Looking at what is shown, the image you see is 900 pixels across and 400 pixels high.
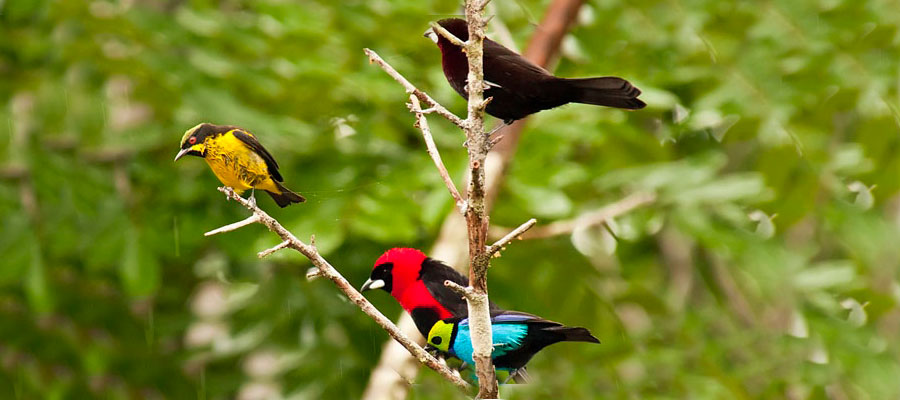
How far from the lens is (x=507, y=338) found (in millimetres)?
1065

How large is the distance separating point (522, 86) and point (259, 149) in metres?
0.34

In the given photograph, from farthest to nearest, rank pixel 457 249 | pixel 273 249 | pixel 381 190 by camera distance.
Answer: pixel 381 190
pixel 457 249
pixel 273 249

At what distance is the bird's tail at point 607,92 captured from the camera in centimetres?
101

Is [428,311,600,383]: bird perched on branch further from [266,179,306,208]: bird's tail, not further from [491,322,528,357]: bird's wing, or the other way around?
[266,179,306,208]: bird's tail

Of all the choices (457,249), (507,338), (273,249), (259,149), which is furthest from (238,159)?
(457,249)

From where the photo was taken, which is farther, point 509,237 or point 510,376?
point 510,376

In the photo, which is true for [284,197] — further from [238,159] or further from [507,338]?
[507,338]

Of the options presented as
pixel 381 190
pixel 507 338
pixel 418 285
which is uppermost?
pixel 507 338

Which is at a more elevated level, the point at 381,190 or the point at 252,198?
the point at 252,198

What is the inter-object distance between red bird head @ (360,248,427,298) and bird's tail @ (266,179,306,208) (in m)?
0.21

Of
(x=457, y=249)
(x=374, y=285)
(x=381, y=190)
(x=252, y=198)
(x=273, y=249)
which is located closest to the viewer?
(x=273, y=249)

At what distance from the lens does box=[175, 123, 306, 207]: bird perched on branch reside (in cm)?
103

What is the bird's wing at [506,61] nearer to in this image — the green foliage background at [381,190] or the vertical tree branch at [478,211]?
the vertical tree branch at [478,211]

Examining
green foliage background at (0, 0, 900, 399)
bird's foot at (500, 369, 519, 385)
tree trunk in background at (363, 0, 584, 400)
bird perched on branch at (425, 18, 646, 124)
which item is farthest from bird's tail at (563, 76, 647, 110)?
bird's foot at (500, 369, 519, 385)
